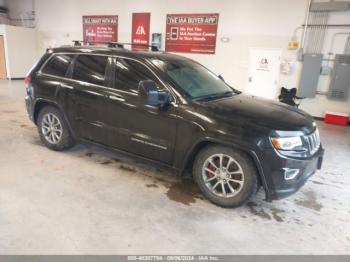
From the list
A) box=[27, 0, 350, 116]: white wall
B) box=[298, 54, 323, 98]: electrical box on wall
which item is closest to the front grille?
box=[298, 54, 323, 98]: electrical box on wall

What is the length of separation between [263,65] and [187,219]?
21.4 feet

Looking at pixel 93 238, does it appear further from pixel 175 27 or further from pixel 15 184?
pixel 175 27

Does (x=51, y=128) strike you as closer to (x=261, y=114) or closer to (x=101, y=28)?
(x=261, y=114)

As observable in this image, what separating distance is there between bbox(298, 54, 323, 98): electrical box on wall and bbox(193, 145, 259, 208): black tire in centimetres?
574

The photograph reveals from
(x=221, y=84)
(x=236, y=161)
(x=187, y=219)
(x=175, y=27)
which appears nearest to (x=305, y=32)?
(x=175, y=27)

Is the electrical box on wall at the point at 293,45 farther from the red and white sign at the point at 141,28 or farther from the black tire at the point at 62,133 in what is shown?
the black tire at the point at 62,133

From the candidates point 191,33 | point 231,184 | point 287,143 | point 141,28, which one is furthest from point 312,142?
point 141,28

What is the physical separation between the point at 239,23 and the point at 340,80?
125 inches

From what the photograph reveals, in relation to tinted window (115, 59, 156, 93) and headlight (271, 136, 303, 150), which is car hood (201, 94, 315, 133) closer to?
headlight (271, 136, 303, 150)

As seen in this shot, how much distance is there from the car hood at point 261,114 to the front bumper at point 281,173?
26 centimetres

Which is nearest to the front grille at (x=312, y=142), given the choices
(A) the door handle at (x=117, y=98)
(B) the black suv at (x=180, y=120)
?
(B) the black suv at (x=180, y=120)

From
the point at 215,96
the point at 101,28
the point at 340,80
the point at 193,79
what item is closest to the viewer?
the point at 215,96

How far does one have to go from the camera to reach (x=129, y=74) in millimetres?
2959

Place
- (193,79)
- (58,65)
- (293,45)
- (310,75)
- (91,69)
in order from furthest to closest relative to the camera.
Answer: (293,45)
(310,75)
(58,65)
(91,69)
(193,79)
